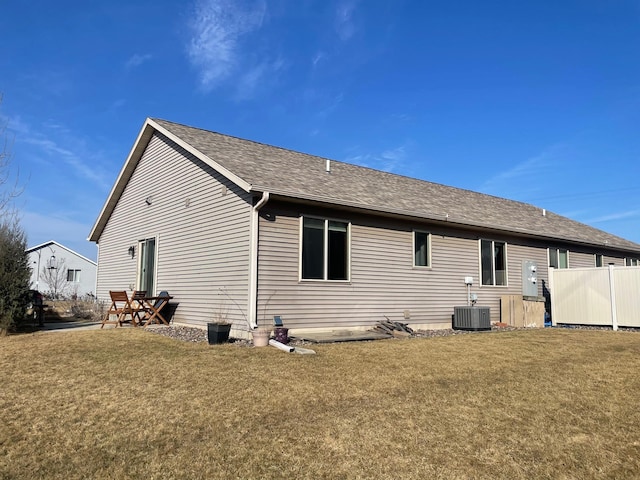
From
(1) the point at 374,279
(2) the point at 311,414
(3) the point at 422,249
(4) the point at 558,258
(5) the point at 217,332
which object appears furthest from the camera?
(4) the point at 558,258

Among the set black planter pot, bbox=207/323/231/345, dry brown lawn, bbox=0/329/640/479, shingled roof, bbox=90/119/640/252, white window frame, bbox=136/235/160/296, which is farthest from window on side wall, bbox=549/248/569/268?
white window frame, bbox=136/235/160/296

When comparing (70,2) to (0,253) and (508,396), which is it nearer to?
(0,253)

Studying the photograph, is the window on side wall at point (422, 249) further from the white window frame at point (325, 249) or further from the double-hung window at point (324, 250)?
the double-hung window at point (324, 250)

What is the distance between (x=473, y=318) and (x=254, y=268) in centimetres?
634

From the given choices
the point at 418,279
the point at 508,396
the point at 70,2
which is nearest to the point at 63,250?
the point at 70,2

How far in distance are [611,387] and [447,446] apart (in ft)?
10.7

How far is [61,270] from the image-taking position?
115 feet

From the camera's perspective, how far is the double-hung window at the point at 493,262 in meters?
13.6

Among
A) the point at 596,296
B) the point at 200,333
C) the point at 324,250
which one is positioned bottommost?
the point at 200,333

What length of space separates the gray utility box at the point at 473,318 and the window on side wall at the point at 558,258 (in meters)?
5.41

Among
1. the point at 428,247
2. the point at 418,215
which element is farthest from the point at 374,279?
the point at 428,247

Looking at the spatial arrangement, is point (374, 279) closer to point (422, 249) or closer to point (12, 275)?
point (422, 249)

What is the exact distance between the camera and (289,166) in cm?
1184

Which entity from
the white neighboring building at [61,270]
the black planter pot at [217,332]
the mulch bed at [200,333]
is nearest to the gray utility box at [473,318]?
the mulch bed at [200,333]
